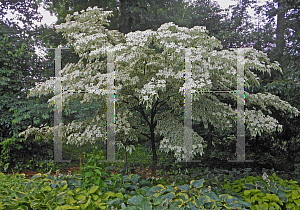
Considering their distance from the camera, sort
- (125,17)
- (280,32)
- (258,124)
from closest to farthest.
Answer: (258,124) → (125,17) → (280,32)

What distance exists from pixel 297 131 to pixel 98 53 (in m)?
3.55

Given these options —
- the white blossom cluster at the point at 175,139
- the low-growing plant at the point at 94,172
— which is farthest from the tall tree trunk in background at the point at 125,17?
the low-growing plant at the point at 94,172

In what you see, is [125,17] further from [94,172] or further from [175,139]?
[94,172]

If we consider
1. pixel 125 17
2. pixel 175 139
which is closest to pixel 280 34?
→ pixel 125 17

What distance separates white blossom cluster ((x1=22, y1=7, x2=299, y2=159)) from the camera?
248 cm

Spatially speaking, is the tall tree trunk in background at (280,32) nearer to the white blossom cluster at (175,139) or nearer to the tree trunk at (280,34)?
the tree trunk at (280,34)

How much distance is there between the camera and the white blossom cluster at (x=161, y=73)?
2.48 m

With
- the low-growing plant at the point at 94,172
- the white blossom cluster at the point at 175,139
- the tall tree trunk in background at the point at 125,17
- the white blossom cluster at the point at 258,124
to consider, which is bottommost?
the low-growing plant at the point at 94,172

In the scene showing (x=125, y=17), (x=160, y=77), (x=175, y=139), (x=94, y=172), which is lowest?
(x=94, y=172)

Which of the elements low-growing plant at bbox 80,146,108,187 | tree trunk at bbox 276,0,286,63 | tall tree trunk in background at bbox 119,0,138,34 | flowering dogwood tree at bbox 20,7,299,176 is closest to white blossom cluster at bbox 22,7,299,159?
flowering dogwood tree at bbox 20,7,299,176

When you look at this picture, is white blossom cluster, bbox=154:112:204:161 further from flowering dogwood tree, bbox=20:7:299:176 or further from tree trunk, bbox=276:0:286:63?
tree trunk, bbox=276:0:286:63

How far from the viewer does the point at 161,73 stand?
2.59 meters

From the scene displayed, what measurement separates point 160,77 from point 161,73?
0.05 metres

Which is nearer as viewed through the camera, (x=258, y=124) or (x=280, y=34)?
(x=258, y=124)
